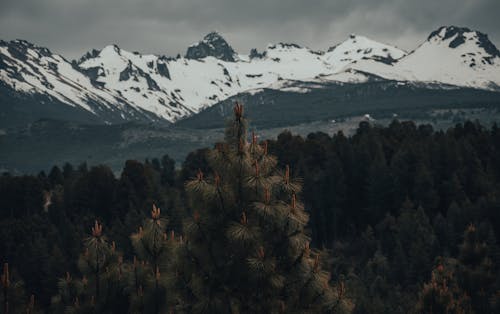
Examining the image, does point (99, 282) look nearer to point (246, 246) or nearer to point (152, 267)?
point (152, 267)

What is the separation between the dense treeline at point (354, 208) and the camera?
208 feet

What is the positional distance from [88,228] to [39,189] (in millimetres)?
17040

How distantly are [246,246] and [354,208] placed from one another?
69157 mm

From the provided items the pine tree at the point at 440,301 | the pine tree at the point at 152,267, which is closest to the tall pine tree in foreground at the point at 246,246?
the pine tree at the point at 152,267

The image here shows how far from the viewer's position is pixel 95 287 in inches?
913

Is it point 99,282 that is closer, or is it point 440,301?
point 99,282

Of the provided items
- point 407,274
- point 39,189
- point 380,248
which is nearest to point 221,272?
point 407,274

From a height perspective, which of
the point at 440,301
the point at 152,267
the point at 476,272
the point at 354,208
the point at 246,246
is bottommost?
the point at 354,208

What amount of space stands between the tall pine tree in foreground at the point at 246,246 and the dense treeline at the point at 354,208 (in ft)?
98.1

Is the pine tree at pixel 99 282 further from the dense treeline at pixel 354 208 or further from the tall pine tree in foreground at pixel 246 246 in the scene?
the dense treeline at pixel 354 208

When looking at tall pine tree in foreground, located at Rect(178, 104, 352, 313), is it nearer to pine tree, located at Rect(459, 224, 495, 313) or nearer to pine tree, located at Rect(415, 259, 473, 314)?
pine tree, located at Rect(415, 259, 473, 314)

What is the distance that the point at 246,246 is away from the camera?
59.5 ft

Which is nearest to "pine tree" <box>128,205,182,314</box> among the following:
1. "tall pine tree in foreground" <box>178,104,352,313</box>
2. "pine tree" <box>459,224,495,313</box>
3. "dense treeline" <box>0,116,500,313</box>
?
"tall pine tree in foreground" <box>178,104,352,313</box>

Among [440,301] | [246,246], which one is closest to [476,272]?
[440,301]
